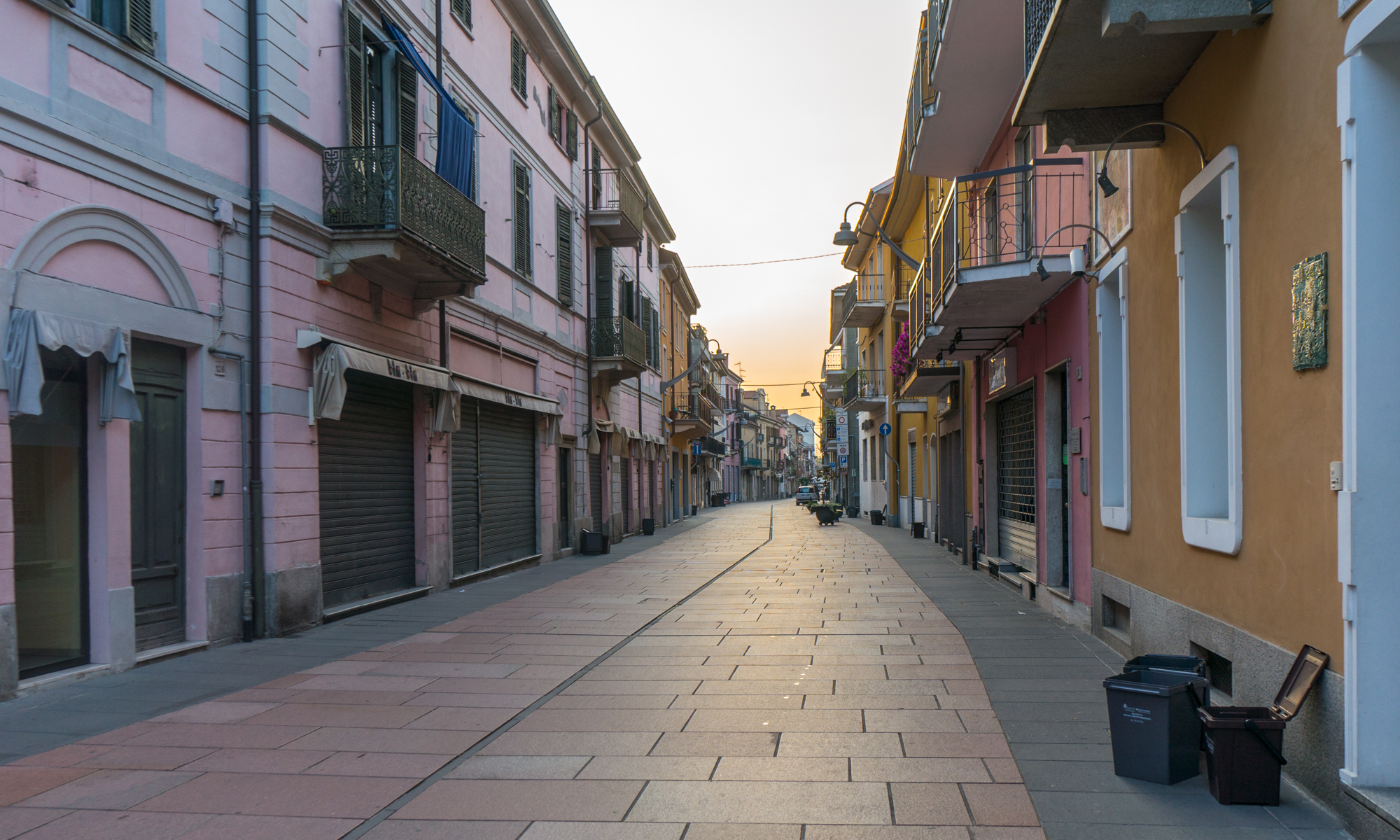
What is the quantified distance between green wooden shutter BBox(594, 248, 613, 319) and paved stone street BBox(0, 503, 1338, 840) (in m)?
14.3

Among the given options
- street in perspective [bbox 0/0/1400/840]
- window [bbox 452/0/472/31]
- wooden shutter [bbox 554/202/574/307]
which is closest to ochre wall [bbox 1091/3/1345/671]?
street in perspective [bbox 0/0/1400/840]

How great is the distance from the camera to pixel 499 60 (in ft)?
54.5

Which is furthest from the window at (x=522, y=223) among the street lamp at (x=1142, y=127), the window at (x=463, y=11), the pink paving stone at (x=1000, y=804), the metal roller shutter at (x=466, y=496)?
the pink paving stone at (x=1000, y=804)

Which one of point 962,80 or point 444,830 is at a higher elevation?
point 962,80

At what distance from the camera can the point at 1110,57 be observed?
6062mm

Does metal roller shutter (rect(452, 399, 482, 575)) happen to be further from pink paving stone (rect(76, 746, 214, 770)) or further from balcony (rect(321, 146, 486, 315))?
pink paving stone (rect(76, 746, 214, 770))

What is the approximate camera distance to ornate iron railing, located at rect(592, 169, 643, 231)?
22875 millimetres

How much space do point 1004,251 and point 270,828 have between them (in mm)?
11308

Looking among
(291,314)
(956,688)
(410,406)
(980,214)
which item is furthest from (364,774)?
(980,214)

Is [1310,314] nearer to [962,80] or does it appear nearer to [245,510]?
[962,80]

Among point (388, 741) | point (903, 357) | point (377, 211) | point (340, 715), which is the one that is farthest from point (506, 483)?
point (388, 741)

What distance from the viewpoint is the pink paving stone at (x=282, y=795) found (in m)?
4.51

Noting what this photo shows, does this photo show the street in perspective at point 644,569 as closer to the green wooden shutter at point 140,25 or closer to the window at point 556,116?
the green wooden shutter at point 140,25

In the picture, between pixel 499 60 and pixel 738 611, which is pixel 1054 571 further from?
pixel 499 60
